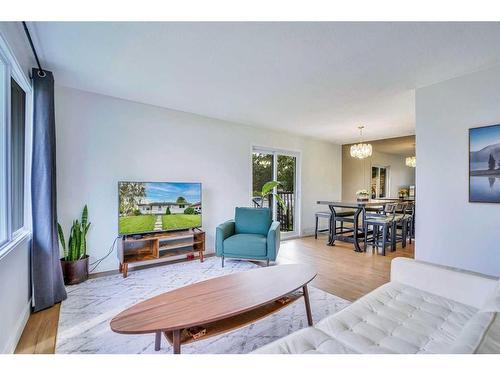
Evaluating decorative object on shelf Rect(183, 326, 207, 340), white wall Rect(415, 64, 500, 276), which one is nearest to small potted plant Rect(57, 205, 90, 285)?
decorative object on shelf Rect(183, 326, 207, 340)

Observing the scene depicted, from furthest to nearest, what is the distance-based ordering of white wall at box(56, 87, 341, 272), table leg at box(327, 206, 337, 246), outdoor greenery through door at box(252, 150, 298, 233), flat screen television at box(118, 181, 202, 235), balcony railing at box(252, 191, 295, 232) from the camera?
balcony railing at box(252, 191, 295, 232), outdoor greenery through door at box(252, 150, 298, 233), table leg at box(327, 206, 337, 246), flat screen television at box(118, 181, 202, 235), white wall at box(56, 87, 341, 272)

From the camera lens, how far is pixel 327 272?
3297mm

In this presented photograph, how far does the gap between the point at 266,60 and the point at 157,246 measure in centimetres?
260

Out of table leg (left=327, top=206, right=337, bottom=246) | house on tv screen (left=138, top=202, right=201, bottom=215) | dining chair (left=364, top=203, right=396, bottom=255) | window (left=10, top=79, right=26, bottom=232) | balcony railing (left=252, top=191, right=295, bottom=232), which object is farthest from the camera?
balcony railing (left=252, top=191, right=295, bottom=232)

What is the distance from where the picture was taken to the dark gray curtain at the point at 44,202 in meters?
2.29

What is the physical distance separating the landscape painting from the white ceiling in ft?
2.20

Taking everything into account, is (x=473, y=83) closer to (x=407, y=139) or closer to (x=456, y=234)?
(x=456, y=234)

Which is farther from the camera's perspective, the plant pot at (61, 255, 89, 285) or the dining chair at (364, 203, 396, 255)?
the dining chair at (364, 203, 396, 255)

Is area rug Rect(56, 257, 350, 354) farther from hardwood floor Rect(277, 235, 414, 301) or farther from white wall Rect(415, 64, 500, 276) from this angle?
white wall Rect(415, 64, 500, 276)

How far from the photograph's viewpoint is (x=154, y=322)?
4.42ft

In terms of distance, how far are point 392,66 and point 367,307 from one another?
2268 mm

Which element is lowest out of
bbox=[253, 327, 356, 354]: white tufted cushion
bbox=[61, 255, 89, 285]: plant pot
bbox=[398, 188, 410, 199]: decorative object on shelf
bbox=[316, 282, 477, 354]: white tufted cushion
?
bbox=[61, 255, 89, 285]: plant pot

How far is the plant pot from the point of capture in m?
2.81

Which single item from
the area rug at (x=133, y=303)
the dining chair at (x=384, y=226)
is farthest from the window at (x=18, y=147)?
the dining chair at (x=384, y=226)
